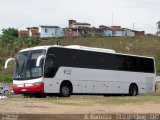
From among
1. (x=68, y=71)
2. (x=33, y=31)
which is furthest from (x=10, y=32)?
(x=68, y=71)

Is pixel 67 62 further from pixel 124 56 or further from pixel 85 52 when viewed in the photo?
pixel 124 56

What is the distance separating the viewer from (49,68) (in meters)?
25.2

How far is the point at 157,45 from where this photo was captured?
107 metres

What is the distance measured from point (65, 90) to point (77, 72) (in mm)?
1324

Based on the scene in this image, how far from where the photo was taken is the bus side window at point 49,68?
81.9 ft

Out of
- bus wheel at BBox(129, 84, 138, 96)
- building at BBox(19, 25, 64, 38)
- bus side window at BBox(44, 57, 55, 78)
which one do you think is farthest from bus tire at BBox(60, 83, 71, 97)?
building at BBox(19, 25, 64, 38)

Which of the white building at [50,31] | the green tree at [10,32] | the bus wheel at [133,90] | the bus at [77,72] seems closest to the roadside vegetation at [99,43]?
the green tree at [10,32]

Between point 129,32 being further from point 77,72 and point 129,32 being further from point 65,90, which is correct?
point 65,90

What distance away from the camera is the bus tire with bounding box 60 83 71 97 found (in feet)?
85.3

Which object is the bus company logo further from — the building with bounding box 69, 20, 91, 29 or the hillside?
the building with bounding box 69, 20, 91, 29

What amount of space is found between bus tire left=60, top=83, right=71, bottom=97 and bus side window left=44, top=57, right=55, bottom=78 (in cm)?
115

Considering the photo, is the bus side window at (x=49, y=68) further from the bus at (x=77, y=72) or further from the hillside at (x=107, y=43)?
the hillside at (x=107, y=43)

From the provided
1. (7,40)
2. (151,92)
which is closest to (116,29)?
(7,40)

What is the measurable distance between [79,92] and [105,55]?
10.8 ft
